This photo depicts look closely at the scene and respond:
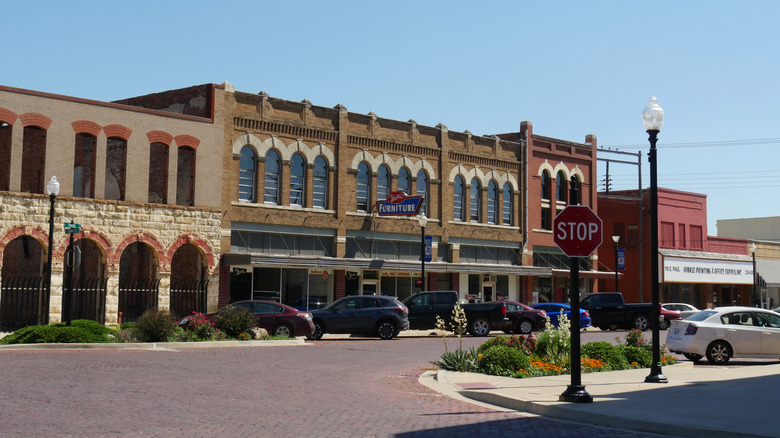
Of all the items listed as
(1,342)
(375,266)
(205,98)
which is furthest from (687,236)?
(1,342)

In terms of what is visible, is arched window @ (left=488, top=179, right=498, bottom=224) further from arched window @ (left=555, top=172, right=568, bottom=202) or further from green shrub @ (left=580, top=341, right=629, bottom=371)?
green shrub @ (left=580, top=341, right=629, bottom=371)

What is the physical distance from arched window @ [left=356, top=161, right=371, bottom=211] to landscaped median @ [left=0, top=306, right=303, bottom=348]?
587 inches

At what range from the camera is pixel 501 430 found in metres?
10.0

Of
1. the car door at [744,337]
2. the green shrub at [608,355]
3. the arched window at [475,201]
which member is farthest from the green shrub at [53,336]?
the arched window at [475,201]

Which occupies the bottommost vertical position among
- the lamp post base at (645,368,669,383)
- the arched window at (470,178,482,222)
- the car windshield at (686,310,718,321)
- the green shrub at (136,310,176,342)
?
the lamp post base at (645,368,669,383)

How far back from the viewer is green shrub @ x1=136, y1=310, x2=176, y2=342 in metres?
22.7

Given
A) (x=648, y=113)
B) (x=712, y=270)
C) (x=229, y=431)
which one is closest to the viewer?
(x=229, y=431)

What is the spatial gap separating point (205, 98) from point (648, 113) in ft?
77.2

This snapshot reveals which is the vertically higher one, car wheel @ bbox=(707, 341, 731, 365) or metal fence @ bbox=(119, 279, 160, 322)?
metal fence @ bbox=(119, 279, 160, 322)

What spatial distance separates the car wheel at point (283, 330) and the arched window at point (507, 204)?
21.8m

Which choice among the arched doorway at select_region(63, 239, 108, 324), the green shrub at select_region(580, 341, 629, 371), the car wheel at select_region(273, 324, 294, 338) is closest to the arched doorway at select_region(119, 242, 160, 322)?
the arched doorway at select_region(63, 239, 108, 324)

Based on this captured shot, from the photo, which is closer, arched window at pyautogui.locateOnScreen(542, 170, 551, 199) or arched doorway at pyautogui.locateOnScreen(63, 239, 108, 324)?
arched doorway at pyautogui.locateOnScreen(63, 239, 108, 324)

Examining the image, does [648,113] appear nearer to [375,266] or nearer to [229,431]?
[229,431]

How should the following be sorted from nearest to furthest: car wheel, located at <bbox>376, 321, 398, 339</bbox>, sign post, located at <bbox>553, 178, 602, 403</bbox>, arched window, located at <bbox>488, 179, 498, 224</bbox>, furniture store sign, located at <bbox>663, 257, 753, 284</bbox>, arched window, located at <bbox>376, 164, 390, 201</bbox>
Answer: sign post, located at <bbox>553, 178, 602, 403</bbox> → car wheel, located at <bbox>376, 321, 398, 339</bbox> → arched window, located at <bbox>376, 164, 390, 201</bbox> → arched window, located at <bbox>488, 179, 498, 224</bbox> → furniture store sign, located at <bbox>663, 257, 753, 284</bbox>
